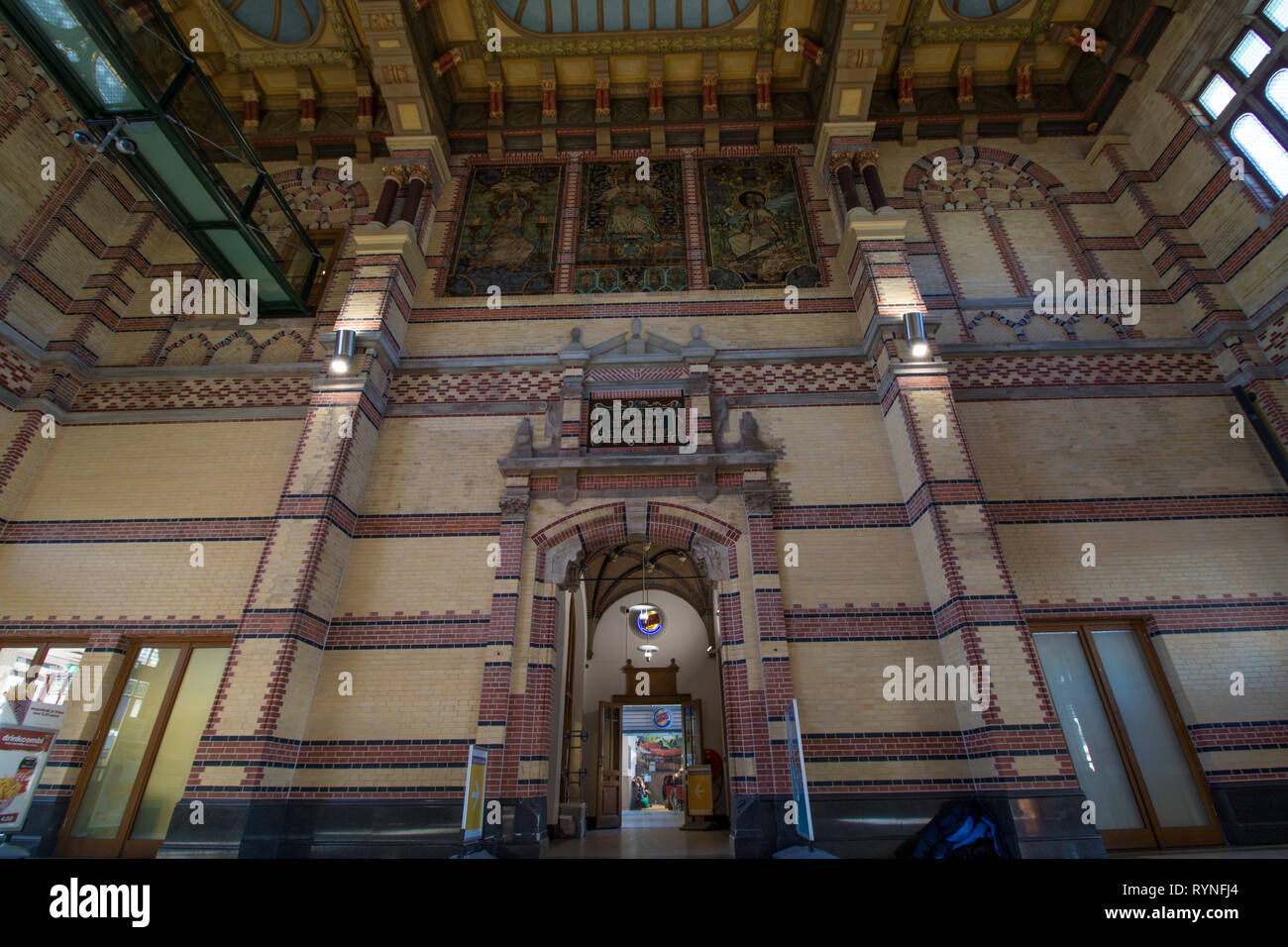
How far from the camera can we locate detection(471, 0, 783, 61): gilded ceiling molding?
1042 centimetres

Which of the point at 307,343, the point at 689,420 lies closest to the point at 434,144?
the point at 307,343

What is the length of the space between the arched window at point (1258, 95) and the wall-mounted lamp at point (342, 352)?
1268cm

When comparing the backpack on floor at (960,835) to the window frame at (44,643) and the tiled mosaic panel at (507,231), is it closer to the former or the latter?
the tiled mosaic panel at (507,231)

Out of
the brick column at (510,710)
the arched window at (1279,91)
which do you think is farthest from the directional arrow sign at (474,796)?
the arched window at (1279,91)

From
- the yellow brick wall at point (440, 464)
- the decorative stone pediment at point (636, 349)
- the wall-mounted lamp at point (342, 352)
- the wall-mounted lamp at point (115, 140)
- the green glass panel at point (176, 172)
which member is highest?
the green glass panel at point (176, 172)

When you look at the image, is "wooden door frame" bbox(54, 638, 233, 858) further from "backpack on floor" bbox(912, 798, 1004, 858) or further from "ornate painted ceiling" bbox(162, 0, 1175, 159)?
"ornate painted ceiling" bbox(162, 0, 1175, 159)

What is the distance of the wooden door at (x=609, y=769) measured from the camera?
1222 cm

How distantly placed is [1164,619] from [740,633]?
4.91m

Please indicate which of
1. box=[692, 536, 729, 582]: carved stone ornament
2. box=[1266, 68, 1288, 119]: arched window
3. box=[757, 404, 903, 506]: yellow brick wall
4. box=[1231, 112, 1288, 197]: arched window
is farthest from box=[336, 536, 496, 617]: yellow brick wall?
box=[1266, 68, 1288, 119]: arched window

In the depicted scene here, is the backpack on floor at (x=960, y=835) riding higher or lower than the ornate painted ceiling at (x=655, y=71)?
lower

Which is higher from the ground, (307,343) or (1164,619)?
(307,343)

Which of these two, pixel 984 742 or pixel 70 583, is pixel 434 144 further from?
pixel 984 742

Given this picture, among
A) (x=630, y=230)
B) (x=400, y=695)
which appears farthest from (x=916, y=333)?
(x=400, y=695)

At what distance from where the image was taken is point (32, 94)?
886 centimetres
